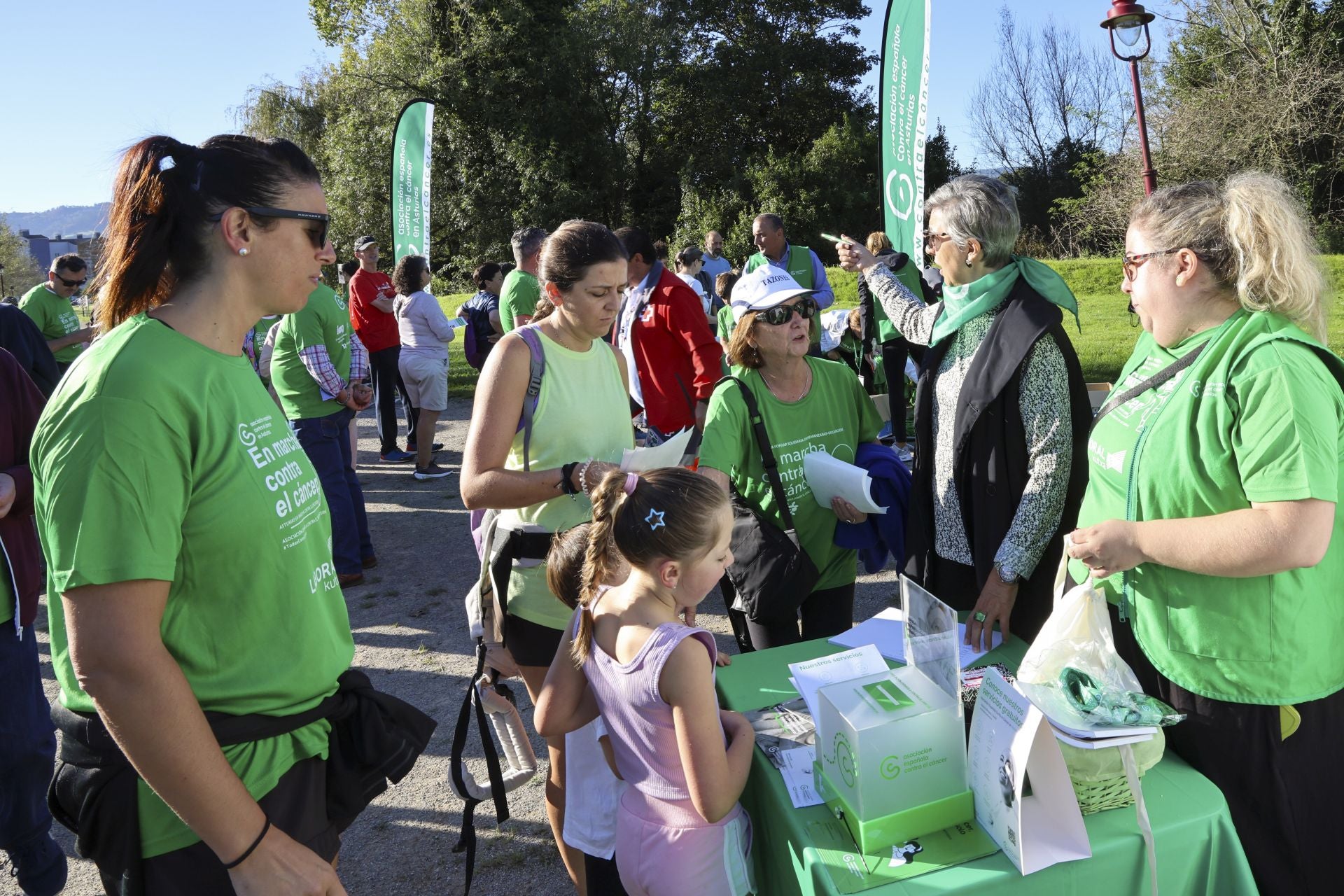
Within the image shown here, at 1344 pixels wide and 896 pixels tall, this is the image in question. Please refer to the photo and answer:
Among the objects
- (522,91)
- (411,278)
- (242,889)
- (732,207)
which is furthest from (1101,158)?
(242,889)

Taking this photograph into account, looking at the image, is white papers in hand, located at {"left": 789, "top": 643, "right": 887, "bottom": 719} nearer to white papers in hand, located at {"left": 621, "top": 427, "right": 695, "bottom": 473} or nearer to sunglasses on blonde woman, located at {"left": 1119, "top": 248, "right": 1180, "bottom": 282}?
white papers in hand, located at {"left": 621, "top": 427, "right": 695, "bottom": 473}

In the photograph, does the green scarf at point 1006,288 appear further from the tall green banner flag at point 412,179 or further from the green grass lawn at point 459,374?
the tall green banner flag at point 412,179

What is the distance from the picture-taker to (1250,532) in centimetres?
167

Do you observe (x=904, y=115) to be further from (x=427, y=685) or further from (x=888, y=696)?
(x=888, y=696)

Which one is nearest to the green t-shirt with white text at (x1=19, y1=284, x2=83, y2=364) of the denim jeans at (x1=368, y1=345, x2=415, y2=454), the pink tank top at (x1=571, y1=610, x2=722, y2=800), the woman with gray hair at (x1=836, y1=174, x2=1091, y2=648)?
the denim jeans at (x1=368, y1=345, x2=415, y2=454)

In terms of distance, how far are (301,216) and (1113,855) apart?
5.96 ft

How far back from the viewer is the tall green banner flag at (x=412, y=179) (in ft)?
33.9

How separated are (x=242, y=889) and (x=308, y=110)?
1471 inches

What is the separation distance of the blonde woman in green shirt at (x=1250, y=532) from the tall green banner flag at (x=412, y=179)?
9.63 m

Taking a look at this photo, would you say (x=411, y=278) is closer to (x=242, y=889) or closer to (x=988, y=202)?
(x=988, y=202)

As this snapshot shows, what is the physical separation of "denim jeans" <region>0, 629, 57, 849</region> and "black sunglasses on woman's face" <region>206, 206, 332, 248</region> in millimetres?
1692

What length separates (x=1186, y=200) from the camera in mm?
1930

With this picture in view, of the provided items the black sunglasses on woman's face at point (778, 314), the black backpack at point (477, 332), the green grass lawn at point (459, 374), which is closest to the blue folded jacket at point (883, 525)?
the black sunglasses on woman's face at point (778, 314)

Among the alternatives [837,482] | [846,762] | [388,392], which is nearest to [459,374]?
[388,392]
